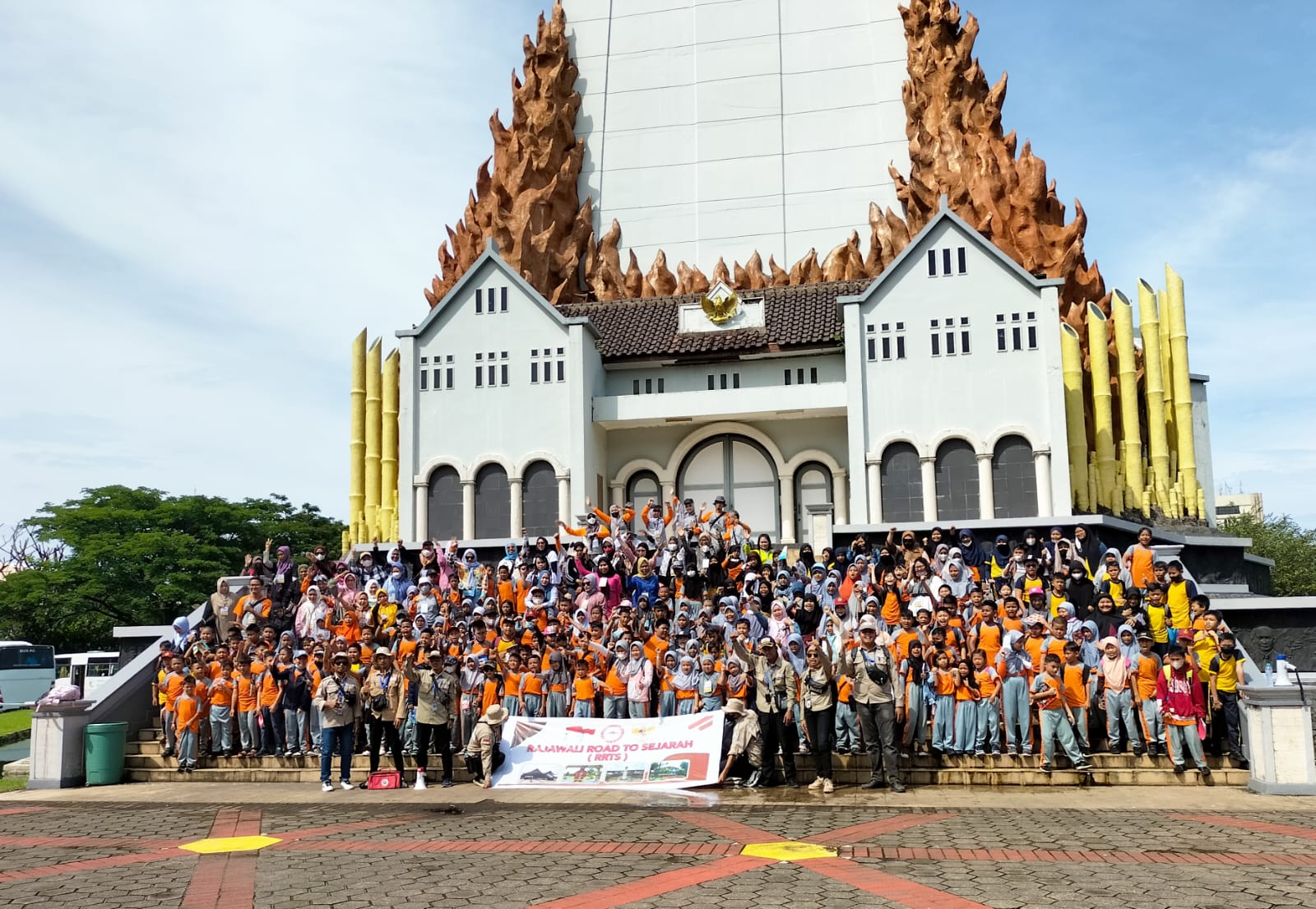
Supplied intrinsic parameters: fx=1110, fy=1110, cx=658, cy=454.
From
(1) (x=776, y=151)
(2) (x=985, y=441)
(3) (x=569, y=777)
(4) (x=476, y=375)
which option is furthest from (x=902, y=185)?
(3) (x=569, y=777)

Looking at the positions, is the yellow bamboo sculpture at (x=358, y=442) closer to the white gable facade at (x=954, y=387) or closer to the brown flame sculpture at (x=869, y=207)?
the brown flame sculpture at (x=869, y=207)

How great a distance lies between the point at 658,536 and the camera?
882 inches

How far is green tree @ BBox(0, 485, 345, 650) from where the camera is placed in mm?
49062

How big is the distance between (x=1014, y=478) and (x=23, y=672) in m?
35.4

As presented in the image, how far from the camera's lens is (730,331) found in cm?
3447

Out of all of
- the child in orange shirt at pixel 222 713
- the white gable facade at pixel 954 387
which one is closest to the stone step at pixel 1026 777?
the child in orange shirt at pixel 222 713

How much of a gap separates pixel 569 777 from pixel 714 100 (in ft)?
105

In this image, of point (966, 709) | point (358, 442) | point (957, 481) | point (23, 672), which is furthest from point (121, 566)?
point (966, 709)

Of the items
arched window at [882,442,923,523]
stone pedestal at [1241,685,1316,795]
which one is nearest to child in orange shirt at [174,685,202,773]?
stone pedestal at [1241,685,1316,795]

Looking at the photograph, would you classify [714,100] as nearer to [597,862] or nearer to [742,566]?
[742,566]

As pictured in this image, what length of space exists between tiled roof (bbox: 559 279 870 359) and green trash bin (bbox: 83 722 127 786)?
19.9 metres

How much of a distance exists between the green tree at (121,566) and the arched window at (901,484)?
Answer: 108 feet

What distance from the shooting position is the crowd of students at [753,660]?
1430cm

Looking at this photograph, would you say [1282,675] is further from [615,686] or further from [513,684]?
[513,684]
